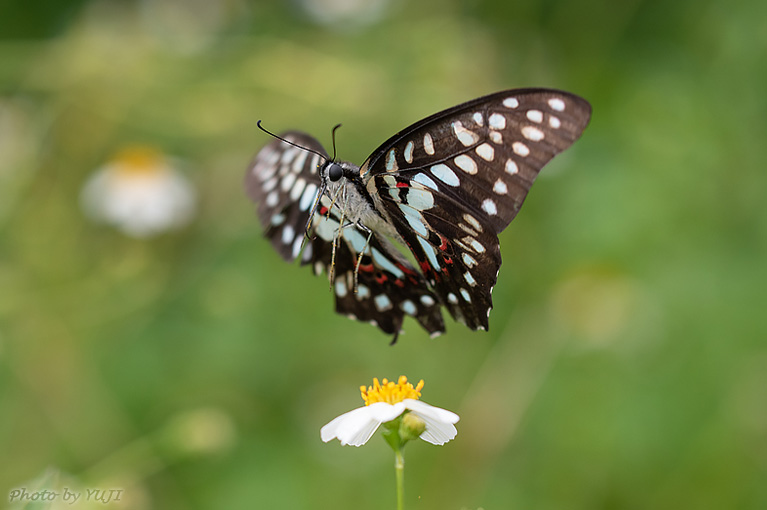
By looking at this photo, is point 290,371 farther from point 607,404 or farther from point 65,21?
point 65,21

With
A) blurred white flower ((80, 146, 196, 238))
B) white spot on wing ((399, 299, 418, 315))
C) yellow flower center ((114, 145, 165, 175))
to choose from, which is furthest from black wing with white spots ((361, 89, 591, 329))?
yellow flower center ((114, 145, 165, 175))

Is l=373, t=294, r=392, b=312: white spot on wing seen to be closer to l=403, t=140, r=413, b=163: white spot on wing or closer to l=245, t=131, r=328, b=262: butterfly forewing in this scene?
l=245, t=131, r=328, b=262: butterfly forewing

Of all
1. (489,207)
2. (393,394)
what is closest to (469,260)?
(489,207)

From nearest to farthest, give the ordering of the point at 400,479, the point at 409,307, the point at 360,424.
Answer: the point at 400,479 → the point at 360,424 → the point at 409,307

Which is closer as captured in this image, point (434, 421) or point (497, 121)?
point (434, 421)

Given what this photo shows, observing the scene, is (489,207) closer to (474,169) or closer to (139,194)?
(474,169)

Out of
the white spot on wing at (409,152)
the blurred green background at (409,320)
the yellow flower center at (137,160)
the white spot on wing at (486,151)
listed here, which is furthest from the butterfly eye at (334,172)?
the yellow flower center at (137,160)

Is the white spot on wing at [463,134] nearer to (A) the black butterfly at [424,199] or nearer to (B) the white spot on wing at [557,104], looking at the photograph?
(A) the black butterfly at [424,199]
